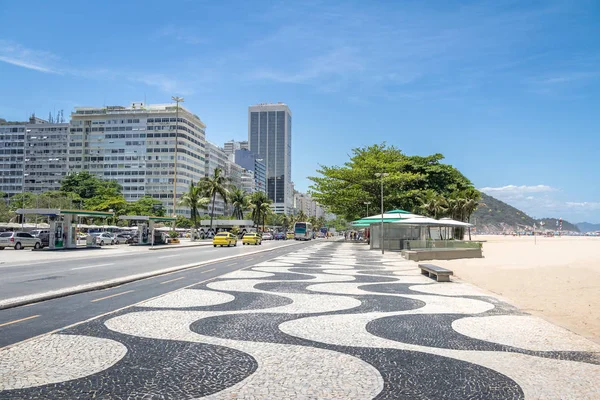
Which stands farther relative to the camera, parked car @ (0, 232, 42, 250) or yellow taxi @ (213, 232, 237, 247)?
yellow taxi @ (213, 232, 237, 247)

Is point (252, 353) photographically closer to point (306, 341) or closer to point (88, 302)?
point (306, 341)

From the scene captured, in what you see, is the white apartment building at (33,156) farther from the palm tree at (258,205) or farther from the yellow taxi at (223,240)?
the yellow taxi at (223,240)

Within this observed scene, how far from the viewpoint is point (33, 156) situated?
149 metres

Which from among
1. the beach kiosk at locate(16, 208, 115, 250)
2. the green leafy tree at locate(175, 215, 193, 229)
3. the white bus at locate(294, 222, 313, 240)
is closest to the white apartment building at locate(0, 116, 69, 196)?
the green leafy tree at locate(175, 215, 193, 229)

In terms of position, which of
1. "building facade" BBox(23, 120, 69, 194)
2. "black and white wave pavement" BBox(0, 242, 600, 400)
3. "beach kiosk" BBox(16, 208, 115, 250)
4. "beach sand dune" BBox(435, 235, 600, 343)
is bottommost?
"beach sand dune" BBox(435, 235, 600, 343)

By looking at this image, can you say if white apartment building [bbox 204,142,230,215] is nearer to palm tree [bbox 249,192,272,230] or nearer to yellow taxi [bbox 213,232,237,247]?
palm tree [bbox 249,192,272,230]

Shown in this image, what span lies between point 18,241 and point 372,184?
36053mm

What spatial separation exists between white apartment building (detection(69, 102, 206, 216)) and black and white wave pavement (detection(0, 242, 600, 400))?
5030 inches

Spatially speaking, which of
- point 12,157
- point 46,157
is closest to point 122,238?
point 46,157

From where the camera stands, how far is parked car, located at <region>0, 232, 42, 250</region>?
37.0 metres

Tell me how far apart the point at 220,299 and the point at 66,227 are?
32171mm

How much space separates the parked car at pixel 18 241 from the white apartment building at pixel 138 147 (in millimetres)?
95775

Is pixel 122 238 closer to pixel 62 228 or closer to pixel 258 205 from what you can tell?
pixel 62 228

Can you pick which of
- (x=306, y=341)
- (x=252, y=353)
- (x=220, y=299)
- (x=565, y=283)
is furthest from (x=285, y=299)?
(x=565, y=283)
